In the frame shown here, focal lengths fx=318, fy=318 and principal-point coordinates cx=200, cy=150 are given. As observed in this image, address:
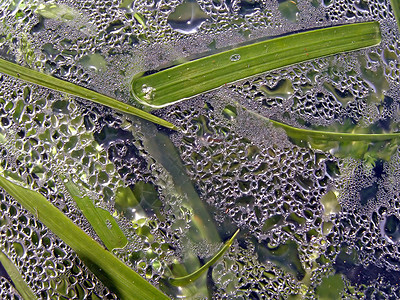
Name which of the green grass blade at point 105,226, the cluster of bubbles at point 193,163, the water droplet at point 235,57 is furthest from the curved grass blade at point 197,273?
the water droplet at point 235,57

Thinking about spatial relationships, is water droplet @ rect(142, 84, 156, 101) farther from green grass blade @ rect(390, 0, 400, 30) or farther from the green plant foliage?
green grass blade @ rect(390, 0, 400, 30)

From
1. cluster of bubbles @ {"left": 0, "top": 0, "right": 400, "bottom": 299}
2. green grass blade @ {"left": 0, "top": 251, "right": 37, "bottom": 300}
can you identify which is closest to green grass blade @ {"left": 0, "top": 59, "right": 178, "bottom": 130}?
cluster of bubbles @ {"left": 0, "top": 0, "right": 400, "bottom": 299}

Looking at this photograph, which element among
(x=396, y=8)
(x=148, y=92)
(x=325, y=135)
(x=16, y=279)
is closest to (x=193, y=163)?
(x=148, y=92)

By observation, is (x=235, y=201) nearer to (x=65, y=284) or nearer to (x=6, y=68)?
(x=65, y=284)

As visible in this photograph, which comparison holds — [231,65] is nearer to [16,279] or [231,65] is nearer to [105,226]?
[105,226]

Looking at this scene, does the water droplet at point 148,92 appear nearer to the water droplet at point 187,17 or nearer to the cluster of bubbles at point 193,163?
the cluster of bubbles at point 193,163

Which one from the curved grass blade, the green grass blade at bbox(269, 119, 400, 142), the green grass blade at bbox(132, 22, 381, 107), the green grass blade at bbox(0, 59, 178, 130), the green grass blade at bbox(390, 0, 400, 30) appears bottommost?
the curved grass blade
